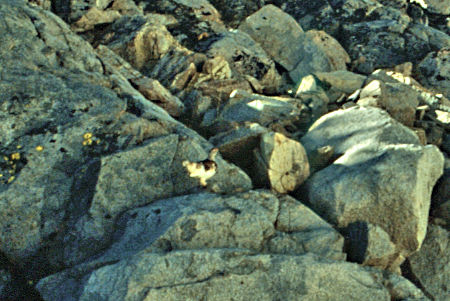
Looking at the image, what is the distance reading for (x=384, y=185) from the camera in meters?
8.24

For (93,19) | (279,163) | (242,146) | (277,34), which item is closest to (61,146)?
(242,146)

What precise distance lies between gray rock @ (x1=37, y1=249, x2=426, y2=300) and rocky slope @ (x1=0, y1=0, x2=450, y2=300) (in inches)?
0.8

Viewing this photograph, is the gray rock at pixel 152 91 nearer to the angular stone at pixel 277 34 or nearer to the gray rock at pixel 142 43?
the gray rock at pixel 142 43

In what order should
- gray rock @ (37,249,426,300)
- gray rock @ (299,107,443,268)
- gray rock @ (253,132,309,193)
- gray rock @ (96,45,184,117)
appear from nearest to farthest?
gray rock @ (37,249,426,300), gray rock @ (299,107,443,268), gray rock @ (253,132,309,193), gray rock @ (96,45,184,117)

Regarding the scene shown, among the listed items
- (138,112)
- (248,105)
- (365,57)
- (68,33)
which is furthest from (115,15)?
(365,57)

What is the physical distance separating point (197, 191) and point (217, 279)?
2515 millimetres

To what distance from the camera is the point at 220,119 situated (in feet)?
38.9

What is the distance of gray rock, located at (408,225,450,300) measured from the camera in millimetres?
8281

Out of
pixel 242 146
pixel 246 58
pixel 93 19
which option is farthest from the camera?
pixel 246 58

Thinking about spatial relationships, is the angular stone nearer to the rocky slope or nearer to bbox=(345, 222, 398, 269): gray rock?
the rocky slope

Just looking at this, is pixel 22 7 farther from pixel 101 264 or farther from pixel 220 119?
pixel 101 264

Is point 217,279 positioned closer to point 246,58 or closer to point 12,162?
point 12,162

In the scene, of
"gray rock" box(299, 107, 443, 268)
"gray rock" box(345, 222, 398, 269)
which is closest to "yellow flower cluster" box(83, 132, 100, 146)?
"gray rock" box(299, 107, 443, 268)

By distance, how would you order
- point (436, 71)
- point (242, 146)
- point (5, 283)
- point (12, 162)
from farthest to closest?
point (436, 71)
point (242, 146)
point (12, 162)
point (5, 283)
